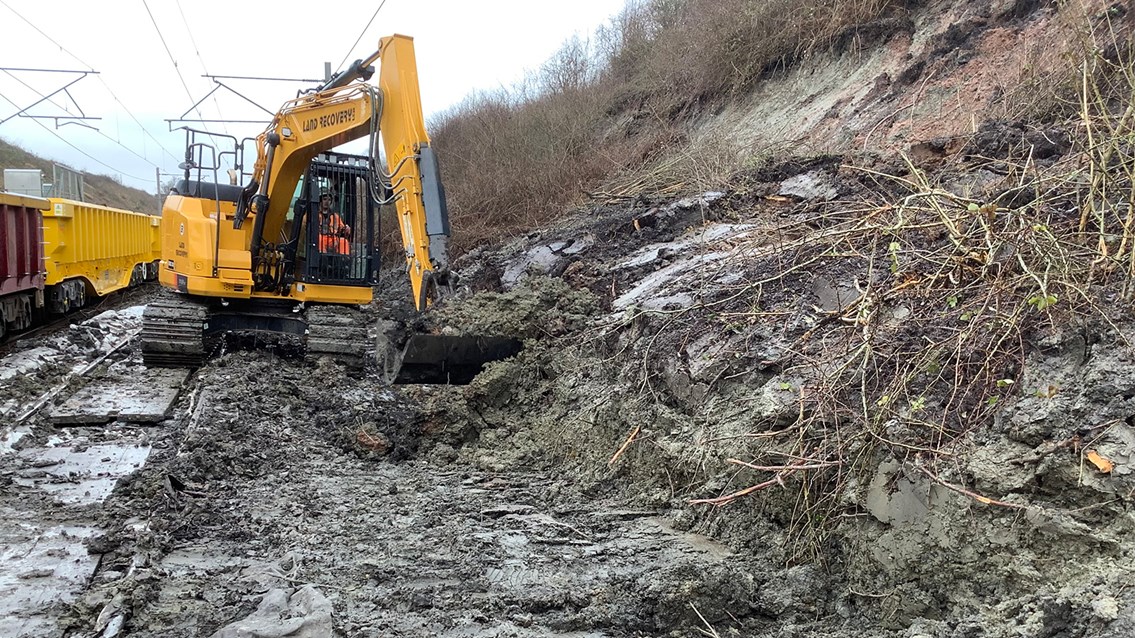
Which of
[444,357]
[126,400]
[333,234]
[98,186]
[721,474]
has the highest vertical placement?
[98,186]

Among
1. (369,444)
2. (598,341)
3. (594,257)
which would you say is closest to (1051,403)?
(598,341)

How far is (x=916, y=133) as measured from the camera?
24.8 ft

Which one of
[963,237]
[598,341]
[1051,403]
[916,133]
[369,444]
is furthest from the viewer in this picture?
[916,133]

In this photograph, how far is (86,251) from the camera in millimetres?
13961

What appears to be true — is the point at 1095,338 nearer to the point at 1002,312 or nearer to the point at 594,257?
the point at 1002,312

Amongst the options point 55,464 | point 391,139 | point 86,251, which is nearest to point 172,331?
point 55,464

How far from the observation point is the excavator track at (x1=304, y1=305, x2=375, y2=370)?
8008 millimetres

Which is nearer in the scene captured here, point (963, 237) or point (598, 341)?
point (963, 237)

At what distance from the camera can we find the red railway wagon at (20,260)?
32.2ft

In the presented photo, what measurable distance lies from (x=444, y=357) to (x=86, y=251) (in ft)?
38.0

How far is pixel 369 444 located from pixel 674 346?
2.33 meters

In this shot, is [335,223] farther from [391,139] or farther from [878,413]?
[878,413]

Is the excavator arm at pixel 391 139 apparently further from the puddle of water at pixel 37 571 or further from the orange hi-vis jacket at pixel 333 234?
the puddle of water at pixel 37 571

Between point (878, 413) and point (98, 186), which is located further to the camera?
point (98, 186)
